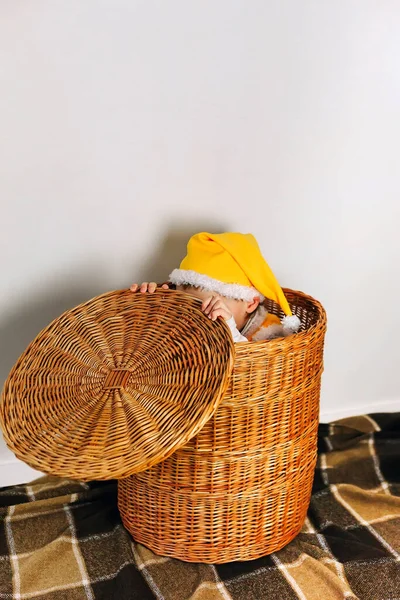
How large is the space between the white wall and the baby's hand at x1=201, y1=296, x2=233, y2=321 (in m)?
0.43

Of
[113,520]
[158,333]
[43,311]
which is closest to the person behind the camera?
[158,333]

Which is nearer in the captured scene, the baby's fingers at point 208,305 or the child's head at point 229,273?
the baby's fingers at point 208,305

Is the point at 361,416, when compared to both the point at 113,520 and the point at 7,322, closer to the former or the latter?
the point at 113,520

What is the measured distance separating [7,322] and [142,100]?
0.64 m

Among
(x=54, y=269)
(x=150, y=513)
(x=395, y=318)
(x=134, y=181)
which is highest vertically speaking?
(x=134, y=181)

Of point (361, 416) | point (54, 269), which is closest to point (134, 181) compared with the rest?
point (54, 269)

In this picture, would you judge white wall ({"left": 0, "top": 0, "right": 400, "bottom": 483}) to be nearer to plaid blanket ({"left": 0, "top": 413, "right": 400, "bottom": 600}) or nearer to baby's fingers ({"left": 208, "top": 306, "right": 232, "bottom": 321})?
plaid blanket ({"left": 0, "top": 413, "right": 400, "bottom": 600})

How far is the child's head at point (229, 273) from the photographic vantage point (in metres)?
1.53

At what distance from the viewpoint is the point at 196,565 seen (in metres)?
1.47

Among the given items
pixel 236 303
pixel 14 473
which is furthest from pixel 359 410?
pixel 14 473

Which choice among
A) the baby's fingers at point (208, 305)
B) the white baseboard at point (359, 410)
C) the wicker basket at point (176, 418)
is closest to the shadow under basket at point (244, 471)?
the wicker basket at point (176, 418)

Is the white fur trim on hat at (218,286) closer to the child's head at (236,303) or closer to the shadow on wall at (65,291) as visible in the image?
the child's head at (236,303)

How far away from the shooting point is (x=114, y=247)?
175 centimetres

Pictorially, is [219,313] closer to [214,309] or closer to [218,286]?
[214,309]
